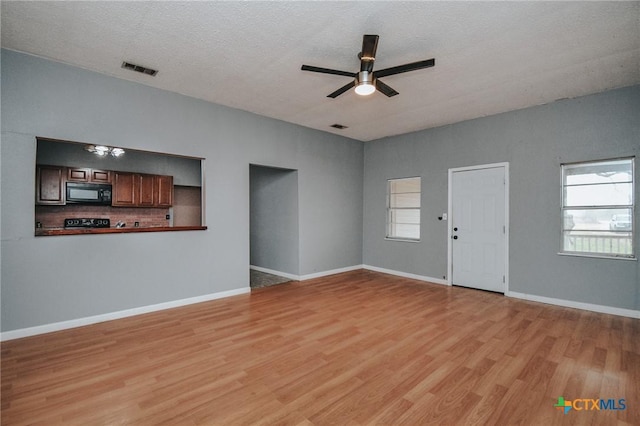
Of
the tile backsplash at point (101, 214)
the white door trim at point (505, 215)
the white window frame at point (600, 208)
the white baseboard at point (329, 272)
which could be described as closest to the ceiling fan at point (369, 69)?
the white door trim at point (505, 215)

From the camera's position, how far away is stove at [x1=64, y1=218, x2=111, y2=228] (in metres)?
5.61

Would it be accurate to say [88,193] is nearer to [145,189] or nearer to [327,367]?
[145,189]

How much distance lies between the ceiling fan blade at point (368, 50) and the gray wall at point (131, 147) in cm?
269

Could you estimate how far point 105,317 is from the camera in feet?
11.9

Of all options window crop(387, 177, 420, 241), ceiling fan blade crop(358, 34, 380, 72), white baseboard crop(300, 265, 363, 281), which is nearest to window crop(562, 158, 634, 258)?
window crop(387, 177, 420, 241)

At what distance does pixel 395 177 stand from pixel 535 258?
9.65 feet

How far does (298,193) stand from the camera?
229 inches

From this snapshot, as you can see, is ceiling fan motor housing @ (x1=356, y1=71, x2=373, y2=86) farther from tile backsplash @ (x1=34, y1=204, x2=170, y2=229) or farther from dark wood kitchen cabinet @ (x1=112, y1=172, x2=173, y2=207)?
tile backsplash @ (x1=34, y1=204, x2=170, y2=229)

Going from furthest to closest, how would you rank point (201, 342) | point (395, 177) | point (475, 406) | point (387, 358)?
point (395, 177), point (201, 342), point (387, 358), point (475, 406)

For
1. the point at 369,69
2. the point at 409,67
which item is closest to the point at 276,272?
the point at 369,69

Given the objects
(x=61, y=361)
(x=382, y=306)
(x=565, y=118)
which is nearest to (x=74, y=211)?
(x=61, y=361)

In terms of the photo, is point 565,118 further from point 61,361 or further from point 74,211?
point 74,211

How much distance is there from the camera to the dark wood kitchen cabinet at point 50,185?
5.20 m

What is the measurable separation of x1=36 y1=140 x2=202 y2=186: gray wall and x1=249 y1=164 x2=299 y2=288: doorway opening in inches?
57.2
